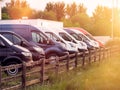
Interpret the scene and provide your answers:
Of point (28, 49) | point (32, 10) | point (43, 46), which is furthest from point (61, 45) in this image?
point (32, 10)

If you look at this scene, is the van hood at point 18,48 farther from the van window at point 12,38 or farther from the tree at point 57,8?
the tree at point 57,8

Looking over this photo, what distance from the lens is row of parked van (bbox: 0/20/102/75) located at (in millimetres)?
18203

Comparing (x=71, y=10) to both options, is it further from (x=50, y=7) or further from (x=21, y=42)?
(x=21, y=42)

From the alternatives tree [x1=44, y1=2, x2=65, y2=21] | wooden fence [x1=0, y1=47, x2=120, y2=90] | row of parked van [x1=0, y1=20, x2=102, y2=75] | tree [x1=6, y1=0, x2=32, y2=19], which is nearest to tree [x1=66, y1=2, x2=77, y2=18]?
tree [x1=44, y1=2, x2=65, y2=21]

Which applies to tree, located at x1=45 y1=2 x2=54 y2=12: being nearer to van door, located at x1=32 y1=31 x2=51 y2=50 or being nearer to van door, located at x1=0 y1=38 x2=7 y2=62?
van door, located at x1=32 y1=31 x2=51 y2=50

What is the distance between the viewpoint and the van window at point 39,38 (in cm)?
2320

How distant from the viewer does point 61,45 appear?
80.3 feet

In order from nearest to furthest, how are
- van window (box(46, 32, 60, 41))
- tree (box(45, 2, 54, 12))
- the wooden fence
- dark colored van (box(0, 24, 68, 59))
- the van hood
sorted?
the wooden fence
the van hood
dark colored van (box(0, 24, 68, 59))
van window (box(46, 32, 60, 41))
tree (box(45, 2, 54, 12))

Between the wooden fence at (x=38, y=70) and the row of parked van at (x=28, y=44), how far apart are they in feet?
1.69

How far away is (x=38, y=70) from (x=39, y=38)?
817 cm

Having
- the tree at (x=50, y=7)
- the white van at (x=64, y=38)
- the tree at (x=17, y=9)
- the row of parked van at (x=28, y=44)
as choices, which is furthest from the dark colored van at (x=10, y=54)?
the tree at (x=50, y=7)

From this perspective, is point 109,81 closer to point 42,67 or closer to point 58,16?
point 42,67

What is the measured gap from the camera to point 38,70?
15.3 m

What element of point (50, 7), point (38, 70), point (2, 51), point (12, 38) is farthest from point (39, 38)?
point (50, 7)
